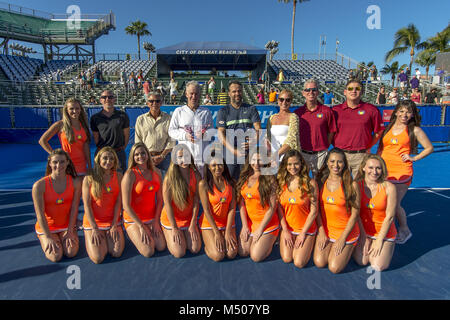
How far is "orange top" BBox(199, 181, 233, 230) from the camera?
11.4 ft

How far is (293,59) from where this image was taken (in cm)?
3372

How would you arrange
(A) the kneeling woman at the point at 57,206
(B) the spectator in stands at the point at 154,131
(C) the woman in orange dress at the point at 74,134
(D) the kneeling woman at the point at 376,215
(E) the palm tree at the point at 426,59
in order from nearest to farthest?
(D) the kneeling woman at the point at 376,215 → (A) the kneeling woman at the point at 57,206 → (C) the woman in orange dress at the point at 74,134 → (B) the spectator in stands at the point at 154,131 → (E) the palm tree at the point at 426,59

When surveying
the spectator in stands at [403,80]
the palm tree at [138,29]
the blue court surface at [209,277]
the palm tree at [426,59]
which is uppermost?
the palm tree at [138,29]

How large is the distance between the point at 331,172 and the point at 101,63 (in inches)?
1295

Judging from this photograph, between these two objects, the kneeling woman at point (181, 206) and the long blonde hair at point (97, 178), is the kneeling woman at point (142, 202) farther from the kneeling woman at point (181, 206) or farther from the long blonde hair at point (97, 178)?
the long blonde hair at point (97, 178)

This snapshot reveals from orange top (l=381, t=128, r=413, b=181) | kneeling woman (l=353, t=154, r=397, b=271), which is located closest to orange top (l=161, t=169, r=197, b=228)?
kneeling woman (l=353, t=154, r=397, b=271)

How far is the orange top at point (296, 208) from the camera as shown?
3305 mm

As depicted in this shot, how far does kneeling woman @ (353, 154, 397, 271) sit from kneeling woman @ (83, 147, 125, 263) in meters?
3.16

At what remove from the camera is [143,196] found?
11.8 feet

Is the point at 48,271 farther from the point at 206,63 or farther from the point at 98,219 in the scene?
the point at 206,63

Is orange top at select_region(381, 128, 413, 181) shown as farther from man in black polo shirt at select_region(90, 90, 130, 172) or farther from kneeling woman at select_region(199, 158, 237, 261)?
man in black polo shirt at select_region(90, 90, 130, 172)

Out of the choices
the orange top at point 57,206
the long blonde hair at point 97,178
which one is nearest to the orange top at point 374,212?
the long blonde hair at point 97,178

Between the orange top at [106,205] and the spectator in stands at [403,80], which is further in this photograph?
the spectator in stands at [403,80]
